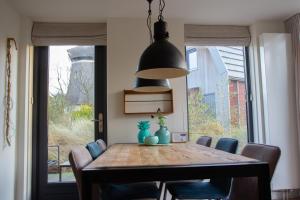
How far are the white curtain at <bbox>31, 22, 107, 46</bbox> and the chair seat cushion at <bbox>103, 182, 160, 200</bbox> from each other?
6.73ft

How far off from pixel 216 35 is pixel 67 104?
87.6 inches

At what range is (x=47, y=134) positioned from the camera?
12.5 feet

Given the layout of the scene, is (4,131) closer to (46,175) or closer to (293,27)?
(46,175)

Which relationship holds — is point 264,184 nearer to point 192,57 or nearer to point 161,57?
point 161,57

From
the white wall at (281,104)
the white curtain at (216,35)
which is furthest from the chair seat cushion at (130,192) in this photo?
the white curtain at (216,35)

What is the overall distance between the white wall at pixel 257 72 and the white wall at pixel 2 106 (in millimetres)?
3073

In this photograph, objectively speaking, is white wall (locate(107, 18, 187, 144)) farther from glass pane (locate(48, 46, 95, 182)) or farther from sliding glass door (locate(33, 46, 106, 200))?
glass pane (locate(48, 46, 95, 182))

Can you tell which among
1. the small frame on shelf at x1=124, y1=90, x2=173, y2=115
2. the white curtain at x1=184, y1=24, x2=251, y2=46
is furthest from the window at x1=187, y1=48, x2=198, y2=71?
the small frame on shelf at x1=124, y1=90, x2=173, y2=115

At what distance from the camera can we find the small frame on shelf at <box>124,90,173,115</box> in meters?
3.71

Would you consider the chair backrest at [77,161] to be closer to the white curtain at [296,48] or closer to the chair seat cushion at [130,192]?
the chair seat cushion at [130,192]

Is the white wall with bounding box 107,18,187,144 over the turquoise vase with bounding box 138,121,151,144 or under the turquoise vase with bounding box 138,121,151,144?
over

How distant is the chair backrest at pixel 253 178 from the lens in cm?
180

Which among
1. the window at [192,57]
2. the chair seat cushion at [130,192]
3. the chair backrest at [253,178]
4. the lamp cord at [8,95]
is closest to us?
the chair backrest at [253,178]

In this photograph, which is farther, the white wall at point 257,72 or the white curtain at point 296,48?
the white wall at point 257,72
